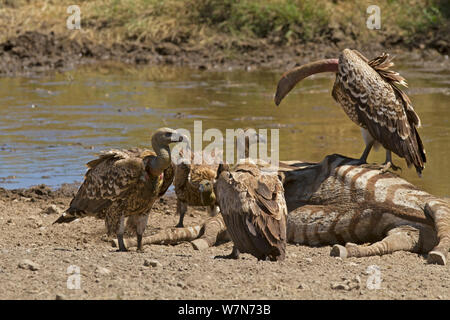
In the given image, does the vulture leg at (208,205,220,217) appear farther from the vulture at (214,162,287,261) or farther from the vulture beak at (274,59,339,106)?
the vulture at (214,162,287,261)

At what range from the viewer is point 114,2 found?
24141mm

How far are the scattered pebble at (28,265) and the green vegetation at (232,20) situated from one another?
16440 millimetres

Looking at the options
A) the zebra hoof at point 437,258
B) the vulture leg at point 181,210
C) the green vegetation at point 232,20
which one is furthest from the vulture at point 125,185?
the green vegetation at point 232,20

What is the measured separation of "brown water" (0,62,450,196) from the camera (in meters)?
11.5

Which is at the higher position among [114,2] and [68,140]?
[114,2]

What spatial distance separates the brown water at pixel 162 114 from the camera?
11.5 m

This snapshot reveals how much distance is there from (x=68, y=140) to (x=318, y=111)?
4.81 metres

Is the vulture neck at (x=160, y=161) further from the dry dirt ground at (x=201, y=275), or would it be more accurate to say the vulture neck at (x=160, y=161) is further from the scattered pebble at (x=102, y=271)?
the scattered pebble at (x=102, y=271)

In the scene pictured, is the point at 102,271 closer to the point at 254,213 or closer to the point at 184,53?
the point at 254,213

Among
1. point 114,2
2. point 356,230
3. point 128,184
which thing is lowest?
point 356,230

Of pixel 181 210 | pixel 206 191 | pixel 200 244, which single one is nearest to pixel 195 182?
pixel 206 191

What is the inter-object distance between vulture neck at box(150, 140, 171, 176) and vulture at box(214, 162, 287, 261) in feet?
1.73
